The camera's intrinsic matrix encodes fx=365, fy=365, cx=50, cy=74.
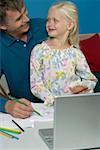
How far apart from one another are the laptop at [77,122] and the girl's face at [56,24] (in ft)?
2.37

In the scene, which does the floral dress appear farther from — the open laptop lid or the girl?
the open laptop lid

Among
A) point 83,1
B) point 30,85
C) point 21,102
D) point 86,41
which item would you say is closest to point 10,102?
point 21,102

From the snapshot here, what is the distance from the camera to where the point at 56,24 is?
171cm

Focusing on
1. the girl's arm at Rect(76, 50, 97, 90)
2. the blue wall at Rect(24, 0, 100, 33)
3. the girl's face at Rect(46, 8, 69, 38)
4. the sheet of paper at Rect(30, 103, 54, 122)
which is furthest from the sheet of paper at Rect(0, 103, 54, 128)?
the blue wall at Rect(24, 0, 100, 33)

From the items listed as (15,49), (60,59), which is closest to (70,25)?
(60,59)

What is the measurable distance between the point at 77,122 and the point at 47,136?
0.18 metres

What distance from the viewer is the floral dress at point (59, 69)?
1.66m

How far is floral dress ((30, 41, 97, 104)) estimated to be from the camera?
1.66 metres

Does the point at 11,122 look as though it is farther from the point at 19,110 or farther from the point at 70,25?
the point at 70,25

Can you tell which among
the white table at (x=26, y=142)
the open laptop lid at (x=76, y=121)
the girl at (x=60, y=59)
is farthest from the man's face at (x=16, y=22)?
the open laptop lid at (x=76, y=121)

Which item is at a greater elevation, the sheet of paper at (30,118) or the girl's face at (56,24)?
the girl's face at (56,24)

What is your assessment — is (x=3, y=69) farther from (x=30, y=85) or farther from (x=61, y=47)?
(x=61, y=47)

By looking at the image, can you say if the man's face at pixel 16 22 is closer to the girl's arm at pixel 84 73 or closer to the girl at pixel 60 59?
the girl at pixel 60 59

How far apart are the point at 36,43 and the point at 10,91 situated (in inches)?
10.4
